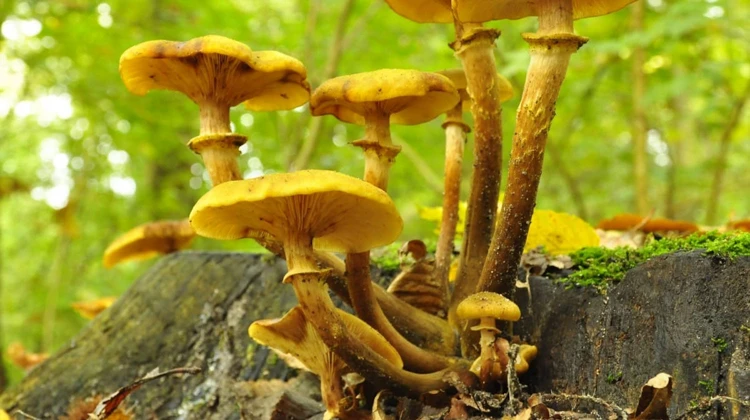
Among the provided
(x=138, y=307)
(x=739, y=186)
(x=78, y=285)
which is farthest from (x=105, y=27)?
(x=739, y=186)

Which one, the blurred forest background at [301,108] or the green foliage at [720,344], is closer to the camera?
the green foliage at [720,344]

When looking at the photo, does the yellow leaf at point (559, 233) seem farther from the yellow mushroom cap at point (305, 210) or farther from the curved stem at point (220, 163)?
the curved stem at point (220, 163)

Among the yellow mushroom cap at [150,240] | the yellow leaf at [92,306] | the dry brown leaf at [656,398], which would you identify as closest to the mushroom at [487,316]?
the dry brown leaf at [656,398]

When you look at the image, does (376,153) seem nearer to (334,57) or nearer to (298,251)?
(298,251)

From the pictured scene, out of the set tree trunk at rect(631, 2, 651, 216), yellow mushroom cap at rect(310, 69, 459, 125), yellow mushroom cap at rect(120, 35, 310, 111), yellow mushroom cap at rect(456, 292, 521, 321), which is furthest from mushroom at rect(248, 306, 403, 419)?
tree trunk at rect(631, 2, 651, 216)

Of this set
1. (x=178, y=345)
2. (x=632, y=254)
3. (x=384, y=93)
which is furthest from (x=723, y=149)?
(x=178, y=345)

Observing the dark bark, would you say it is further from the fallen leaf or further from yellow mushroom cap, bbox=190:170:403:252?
the fallen leaf

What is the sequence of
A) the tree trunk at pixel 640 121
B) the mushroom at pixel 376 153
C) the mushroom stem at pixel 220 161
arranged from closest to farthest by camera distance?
1. the mushroom at pixel 376 153
2. the mushroom stem at pixel 220 161
3. the tree trunk at pixel 640 121

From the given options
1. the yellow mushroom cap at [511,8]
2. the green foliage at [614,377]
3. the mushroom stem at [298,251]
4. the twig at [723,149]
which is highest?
the twig at [723,149]
